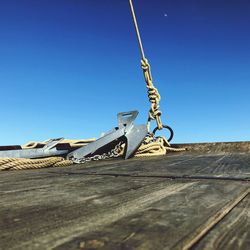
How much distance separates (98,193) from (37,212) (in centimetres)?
34

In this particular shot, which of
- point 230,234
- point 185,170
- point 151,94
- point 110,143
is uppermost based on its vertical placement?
point 151,94

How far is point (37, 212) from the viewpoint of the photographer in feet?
3.14

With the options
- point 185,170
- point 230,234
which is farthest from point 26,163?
point 230,234

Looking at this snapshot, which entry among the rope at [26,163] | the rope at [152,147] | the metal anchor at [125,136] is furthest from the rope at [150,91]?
the rope at [26,163]

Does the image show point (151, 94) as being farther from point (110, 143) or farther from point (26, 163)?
point (26, 163)

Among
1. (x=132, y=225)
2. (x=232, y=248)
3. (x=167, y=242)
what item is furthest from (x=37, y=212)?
(x=232, y=248)

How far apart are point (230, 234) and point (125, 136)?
3189 millimetres

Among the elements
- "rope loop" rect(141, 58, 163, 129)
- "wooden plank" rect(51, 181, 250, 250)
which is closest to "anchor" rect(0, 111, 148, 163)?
"rope loop" rect(141, 58, 163, 129)

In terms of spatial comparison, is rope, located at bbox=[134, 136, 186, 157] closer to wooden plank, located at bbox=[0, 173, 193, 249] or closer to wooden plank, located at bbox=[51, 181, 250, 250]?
wooden plank, located at bbox=[0, 173, 193, 249]

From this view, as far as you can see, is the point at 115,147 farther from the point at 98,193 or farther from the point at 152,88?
the point at 98,193

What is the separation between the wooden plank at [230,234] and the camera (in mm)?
667

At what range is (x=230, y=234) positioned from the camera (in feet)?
2.40

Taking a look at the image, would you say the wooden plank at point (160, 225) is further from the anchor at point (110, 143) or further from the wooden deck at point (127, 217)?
the anchor at point (110, 143)

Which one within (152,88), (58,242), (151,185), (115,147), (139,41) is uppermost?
(139,41)
